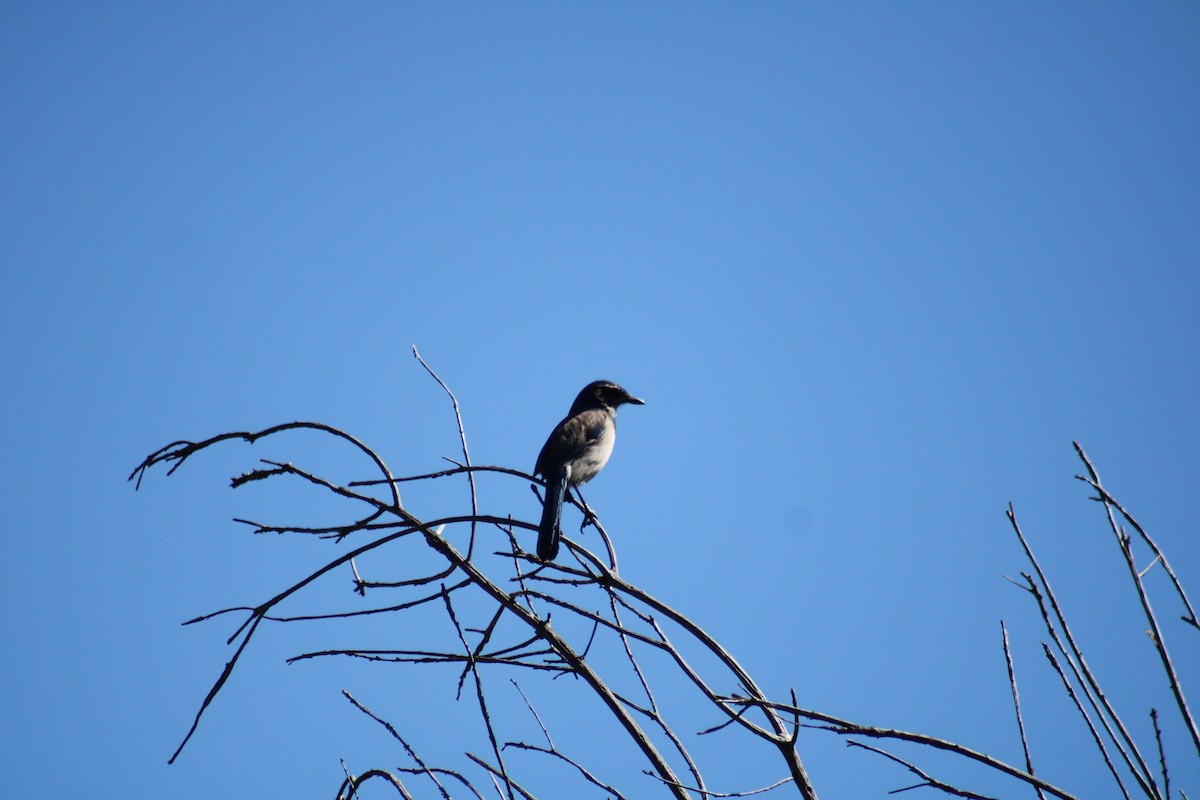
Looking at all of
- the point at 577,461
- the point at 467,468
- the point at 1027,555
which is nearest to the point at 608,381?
the point at 577,461

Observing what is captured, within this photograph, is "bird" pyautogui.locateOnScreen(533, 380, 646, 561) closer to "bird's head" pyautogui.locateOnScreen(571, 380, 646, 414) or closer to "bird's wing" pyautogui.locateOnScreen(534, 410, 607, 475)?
"bird's wing" pyautogui.locateOnScreen(534, 410, 607, 475)

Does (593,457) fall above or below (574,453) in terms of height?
above

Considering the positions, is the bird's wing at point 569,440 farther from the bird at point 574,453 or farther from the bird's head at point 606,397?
the bird's head at point 606,397

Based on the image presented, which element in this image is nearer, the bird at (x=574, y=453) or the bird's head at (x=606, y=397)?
the bird at (x=574, y=453)

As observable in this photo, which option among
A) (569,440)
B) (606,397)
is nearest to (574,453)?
(569,440)

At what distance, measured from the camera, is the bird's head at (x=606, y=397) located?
852cm

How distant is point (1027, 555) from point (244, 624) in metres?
2.24

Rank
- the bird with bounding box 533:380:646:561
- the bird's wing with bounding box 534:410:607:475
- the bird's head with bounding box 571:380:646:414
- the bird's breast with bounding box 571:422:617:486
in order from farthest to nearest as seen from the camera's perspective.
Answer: the bird's head with bounding box 571:380:646:414 → the bird's breast with bounding box 571:422:617:486 → the bird's wing with bounding box 534:410:607:475 → the bird with bounding box 533:380:646:561

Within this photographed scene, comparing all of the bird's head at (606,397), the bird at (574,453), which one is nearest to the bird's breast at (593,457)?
the bird at (574,453)

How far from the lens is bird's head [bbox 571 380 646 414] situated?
8523 millimetres

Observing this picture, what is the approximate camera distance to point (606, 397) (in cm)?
856

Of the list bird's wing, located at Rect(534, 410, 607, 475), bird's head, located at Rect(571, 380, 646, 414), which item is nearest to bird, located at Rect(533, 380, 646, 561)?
bird's wing, located at Rect(534, 410, 607, 475)

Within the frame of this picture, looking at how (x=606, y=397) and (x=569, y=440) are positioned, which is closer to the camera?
(x=569, y=440)

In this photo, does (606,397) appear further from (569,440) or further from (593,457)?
(569,440)
